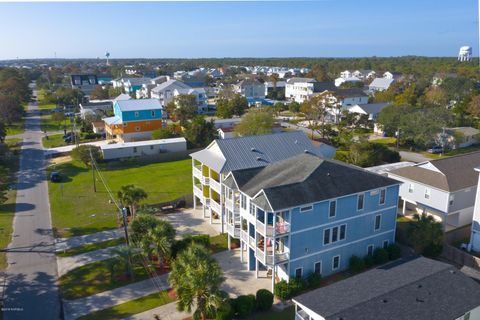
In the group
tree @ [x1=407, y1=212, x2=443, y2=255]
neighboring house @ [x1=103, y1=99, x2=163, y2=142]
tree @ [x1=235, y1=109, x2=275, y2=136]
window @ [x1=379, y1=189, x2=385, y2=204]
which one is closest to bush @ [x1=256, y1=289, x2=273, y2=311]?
window @ [x1=379, y1=189, x2=385, y2=204]

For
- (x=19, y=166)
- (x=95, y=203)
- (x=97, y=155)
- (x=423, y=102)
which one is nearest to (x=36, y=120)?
(x=19, y=166)

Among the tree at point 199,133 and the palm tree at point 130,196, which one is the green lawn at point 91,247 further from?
the tree at point 199,133

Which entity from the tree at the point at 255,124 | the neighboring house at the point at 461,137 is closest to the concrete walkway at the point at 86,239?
the tree at the point at 255,124

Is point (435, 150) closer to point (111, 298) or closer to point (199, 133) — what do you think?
point (199, 133)

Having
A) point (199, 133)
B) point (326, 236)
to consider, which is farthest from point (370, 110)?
point (326, 236)

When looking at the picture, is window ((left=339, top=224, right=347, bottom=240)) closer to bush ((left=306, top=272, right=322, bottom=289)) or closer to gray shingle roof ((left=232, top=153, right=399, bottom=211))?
gray shingle roof ((left=232, top=153, right=399, bottom=211))
